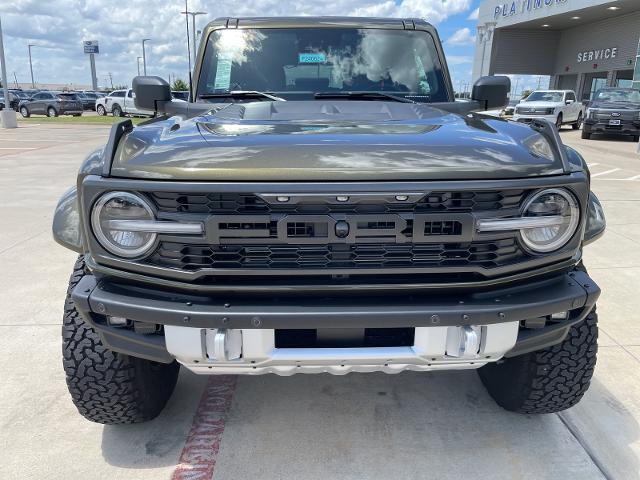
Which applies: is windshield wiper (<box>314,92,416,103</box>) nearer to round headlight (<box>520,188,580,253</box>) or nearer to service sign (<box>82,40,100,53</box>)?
round headlight (<box>520,188,580,253</box>)

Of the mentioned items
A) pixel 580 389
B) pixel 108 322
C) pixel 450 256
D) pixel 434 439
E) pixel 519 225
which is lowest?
pixel 434 439

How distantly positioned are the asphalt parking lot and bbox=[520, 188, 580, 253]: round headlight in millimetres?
972

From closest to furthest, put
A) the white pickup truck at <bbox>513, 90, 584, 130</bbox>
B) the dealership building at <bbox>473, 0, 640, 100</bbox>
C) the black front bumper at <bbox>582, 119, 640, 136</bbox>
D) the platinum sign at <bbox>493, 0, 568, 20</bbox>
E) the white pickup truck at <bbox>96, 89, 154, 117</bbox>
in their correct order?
1. the black front bumper at <bbox>582, 119, 640, 136</bbox>
2. the white pickup truck at <bbox>513, 90, 584, 130</bbox>
3. the dealership building at <bbox>473, 0, 640, 100</bbox>
4. the white pickup truck at <bbox>96, 89, 154, 117</bbox>
5. the platinum sign at <bbox>493, 0, 568, 20</bbox>

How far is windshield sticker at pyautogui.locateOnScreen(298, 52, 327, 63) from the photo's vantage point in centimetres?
331

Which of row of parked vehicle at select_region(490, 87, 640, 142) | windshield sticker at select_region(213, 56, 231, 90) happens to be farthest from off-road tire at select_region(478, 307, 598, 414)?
row of parked vehicle at select_region(490, 87, 640, 142)

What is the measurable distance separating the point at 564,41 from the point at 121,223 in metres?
42.4

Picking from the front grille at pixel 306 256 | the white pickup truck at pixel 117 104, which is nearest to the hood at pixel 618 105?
the front grille at pixel 306 256

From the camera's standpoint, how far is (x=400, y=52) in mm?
3402

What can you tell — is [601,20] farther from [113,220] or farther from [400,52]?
[113,220]

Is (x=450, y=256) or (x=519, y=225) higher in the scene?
(x=519, y=225)

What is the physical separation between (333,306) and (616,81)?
35903 millimetres

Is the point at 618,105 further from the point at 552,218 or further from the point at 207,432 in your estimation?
the point at 207,432

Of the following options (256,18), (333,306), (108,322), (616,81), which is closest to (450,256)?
(333,306)

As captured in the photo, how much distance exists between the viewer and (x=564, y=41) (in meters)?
→ 37.7
